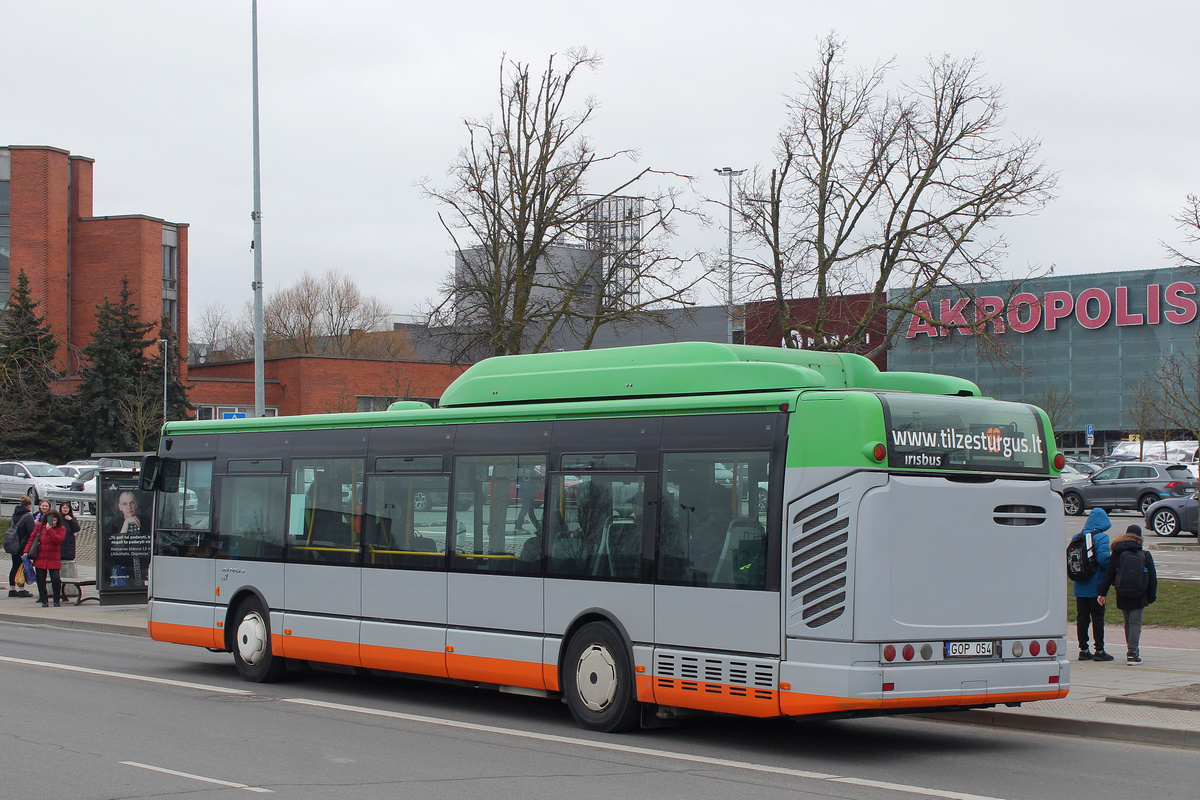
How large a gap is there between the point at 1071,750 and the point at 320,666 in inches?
296

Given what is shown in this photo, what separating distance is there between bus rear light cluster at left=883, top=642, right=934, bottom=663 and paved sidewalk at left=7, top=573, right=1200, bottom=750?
7.81 feet

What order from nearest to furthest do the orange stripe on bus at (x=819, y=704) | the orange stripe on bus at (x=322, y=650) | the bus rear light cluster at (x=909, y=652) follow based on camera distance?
1. the orange stripe on bus at (x=819, y=704)
2. the bus rear light cluster at (x=909, y=652)
3. the orange stripe on bus at (x=322, y=650)

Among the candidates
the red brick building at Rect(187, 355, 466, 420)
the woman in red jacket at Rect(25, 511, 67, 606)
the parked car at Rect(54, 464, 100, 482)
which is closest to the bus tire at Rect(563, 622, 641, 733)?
the woman in red jacket at Rect(25, 511, 67, 606)

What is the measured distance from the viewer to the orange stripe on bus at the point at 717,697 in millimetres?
9164

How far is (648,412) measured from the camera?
1037 centimetres

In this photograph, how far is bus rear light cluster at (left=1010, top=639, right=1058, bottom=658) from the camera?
9555 millimetres

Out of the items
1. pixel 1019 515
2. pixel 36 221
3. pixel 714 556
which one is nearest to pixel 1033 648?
pixel 1019 515

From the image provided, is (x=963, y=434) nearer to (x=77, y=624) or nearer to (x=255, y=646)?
(x=255, y=646)

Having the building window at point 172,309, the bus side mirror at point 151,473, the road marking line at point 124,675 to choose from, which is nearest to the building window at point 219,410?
the building window at point 172,309

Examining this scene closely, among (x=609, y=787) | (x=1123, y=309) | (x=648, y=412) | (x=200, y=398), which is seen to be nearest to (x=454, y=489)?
(x=648, y=412)

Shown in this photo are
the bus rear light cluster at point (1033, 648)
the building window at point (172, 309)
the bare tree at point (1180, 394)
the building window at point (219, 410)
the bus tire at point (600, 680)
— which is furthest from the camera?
the building window at point (172, 309)

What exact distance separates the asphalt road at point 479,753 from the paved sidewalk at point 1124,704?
20 centimetres

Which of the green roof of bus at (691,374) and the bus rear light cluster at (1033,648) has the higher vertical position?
the green roof of bus at (691,374)

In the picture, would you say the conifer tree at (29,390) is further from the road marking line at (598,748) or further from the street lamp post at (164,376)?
the road marking line at (598,748)
